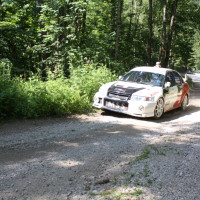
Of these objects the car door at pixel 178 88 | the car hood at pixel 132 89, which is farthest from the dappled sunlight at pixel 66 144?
the car door at pixel 178 88

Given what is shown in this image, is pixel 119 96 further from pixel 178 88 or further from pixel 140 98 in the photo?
pixel 178 88

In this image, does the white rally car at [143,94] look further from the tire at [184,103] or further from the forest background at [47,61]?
the forest background at [47,61]

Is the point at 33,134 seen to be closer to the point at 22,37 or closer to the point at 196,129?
the point at 196,129

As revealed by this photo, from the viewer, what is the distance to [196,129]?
25.1 feet

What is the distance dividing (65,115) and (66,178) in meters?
4.97

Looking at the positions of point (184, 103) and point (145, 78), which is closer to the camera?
point (145, 78)

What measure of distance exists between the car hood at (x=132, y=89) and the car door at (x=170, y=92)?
56 centimetres

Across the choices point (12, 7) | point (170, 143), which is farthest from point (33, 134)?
point (12, 7)

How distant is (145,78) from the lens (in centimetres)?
1001

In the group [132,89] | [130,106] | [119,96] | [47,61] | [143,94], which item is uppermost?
[47,61]

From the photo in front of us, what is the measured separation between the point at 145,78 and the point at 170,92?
110cm

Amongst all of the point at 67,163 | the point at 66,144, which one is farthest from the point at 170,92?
the point at 67,163

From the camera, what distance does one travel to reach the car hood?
8990mm

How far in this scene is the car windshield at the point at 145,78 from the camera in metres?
9.78
